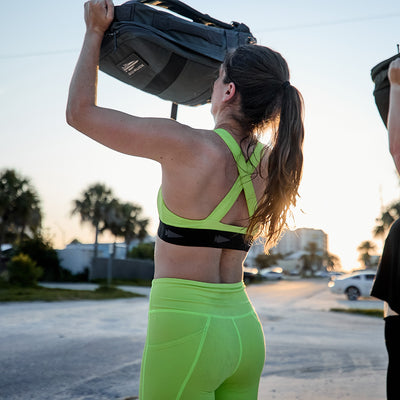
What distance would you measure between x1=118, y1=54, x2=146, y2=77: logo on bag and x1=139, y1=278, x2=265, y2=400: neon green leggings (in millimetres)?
898

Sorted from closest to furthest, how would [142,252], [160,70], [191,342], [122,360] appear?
[191,342], [160,70], [122,360], [142,252]

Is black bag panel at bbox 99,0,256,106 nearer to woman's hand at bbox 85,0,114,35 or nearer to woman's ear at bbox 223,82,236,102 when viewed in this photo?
woman's hand at bbox 85,0,114,35

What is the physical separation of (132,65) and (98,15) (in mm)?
330

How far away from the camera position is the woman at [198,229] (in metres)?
1.40

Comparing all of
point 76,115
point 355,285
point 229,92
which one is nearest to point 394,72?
point 229,92

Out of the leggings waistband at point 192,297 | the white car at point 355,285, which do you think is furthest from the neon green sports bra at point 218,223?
the white car at point 355,285

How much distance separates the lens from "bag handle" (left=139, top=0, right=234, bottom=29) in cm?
190

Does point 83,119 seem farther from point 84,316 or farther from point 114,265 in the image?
point 114,265

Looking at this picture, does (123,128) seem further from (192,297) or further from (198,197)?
(192,297)

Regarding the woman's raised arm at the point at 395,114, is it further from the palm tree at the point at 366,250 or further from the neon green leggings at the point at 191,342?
the palm tree at the point at 366,250

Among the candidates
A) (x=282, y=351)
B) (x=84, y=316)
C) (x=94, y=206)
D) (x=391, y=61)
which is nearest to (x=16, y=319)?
(x=84, y=316)

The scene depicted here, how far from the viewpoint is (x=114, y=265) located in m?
38.4

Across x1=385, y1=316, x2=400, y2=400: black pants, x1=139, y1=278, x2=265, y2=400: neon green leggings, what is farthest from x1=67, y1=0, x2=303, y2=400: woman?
x1=385, y1=316, x2=400, y2=400: black pants

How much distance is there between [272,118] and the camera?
1721 millimetres
